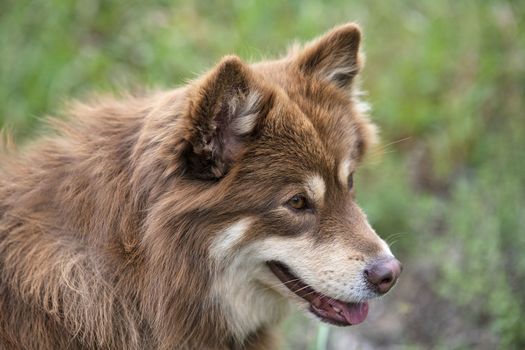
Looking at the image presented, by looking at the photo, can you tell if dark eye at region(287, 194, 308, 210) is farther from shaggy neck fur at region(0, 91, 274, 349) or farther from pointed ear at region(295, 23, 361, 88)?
pointed ear at region(295, 23, 361, 88)

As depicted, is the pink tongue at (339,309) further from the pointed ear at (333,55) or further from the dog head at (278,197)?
the pointed ear at (333,55)

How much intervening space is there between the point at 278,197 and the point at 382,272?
1.90 feet

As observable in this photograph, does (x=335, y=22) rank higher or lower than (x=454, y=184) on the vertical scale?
higher

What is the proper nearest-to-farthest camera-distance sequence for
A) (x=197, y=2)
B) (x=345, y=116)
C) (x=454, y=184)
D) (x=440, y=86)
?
(x=345, y=116)
(x=454, y=184)
(x=440, y=86)
(x=197, y=2)

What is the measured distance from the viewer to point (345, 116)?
3.73 meters

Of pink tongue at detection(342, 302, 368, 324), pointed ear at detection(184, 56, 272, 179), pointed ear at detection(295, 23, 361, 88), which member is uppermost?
pointed ear at detection(295, 23, 361, 88)

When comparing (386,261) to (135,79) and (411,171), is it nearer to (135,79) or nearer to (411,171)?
(411,171)

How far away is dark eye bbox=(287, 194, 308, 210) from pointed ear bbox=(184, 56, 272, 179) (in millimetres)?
319

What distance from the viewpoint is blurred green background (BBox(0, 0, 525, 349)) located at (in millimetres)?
5090

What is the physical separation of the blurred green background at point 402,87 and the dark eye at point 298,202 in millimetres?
1678

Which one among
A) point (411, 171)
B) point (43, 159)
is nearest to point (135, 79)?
point (411, 171)

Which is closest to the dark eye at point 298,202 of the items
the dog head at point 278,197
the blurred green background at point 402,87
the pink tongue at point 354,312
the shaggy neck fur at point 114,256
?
the dog head at point 278,197

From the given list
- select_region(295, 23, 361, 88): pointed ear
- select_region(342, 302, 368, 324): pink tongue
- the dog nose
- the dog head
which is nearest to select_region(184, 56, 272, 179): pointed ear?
the dog head

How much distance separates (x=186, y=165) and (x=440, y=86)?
163 inches
